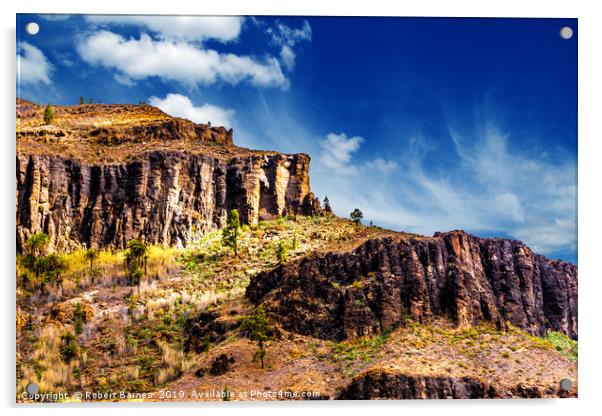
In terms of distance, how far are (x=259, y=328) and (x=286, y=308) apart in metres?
0.92

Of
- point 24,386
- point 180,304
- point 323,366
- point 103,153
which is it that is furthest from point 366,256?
point 103,153

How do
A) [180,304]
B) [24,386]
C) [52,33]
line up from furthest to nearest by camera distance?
[180,304] → [52,33] → [24,386]

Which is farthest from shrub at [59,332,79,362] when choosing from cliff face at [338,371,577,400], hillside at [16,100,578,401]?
cliff face at [338,371,577,400]

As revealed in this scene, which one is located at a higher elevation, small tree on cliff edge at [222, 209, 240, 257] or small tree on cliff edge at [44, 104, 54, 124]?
small tree on cliff edge at [44, 104, 54, 124]

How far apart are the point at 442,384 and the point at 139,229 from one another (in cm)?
1282

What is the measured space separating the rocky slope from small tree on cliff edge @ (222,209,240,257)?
75cm

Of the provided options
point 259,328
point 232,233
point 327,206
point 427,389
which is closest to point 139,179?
point 232,233

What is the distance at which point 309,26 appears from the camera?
13.8m

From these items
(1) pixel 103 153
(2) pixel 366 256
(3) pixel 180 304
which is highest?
(1) pixel 103 153

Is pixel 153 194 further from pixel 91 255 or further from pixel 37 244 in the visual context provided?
pixel 37 244

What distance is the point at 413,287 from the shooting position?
15500mm

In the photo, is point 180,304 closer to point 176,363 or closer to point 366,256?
point 176,363

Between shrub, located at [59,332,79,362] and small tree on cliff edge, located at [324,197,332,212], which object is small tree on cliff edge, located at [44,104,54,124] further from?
small tree on cliff edge, located at [324,197,332,212]

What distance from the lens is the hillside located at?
13.2 metres
